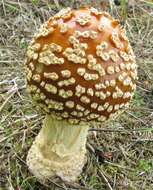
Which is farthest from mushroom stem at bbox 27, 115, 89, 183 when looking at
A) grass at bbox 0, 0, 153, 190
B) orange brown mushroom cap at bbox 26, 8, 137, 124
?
orange brown mushroom cap at bbox 26, 8, 137, 124

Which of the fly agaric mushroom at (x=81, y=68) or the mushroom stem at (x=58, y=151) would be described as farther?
the mushroom stem at (x=58, y=151)

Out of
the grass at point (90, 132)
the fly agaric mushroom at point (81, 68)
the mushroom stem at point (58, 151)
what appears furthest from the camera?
the grass at point (90, 132)

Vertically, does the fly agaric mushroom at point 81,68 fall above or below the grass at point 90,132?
above

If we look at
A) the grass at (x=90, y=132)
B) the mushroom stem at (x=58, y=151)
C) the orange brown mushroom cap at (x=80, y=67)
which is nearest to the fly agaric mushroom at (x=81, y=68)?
the orange brown mushroom cap at (x=80, y=67)

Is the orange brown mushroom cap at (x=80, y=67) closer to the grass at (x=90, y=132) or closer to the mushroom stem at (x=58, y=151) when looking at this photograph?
the mushroom stem at (x=58, y=151)

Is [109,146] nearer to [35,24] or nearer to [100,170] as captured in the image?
[100,170]

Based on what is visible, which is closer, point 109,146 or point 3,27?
point 109,146

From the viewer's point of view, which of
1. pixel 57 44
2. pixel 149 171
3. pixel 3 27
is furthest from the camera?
pixel 3 27

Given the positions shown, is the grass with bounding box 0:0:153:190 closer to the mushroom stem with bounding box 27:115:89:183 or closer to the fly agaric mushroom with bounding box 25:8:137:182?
the mushroom stem with bounding box 27:115:89:183

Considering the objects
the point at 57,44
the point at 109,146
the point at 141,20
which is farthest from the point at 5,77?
the point at 141,20
